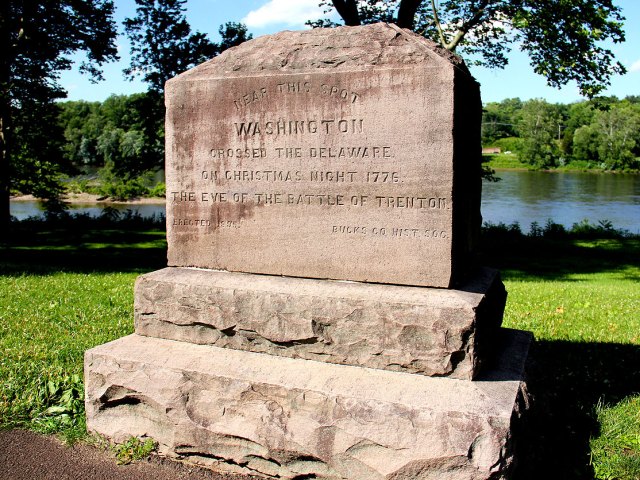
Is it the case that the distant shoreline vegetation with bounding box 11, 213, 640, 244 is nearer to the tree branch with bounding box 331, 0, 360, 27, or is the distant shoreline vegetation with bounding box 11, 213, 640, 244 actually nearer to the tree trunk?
the tree trunk

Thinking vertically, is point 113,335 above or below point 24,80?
below

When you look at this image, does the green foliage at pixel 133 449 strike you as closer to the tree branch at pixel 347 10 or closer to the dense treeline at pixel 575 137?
the tree branch at pixel 347 10

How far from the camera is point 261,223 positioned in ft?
13.0

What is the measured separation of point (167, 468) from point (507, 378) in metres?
2.04

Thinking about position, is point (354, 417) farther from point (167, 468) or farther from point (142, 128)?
point (142, 128)

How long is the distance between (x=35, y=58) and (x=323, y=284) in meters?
15.8

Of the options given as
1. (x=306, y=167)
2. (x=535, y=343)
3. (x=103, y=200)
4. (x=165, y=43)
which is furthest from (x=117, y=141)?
(x=306, y=167)

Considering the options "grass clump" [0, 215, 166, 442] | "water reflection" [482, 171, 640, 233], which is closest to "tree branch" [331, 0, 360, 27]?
"grass clump" [0, 215, 166, 442]

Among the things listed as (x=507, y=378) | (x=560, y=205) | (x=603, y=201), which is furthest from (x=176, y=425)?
(x=603, y=201)

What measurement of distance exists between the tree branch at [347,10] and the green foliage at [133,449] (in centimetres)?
1380

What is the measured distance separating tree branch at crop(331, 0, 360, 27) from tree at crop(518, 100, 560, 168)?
4466cm

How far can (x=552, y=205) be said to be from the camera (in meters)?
29.9

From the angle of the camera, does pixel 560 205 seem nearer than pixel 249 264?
No

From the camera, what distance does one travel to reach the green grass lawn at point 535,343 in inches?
147
